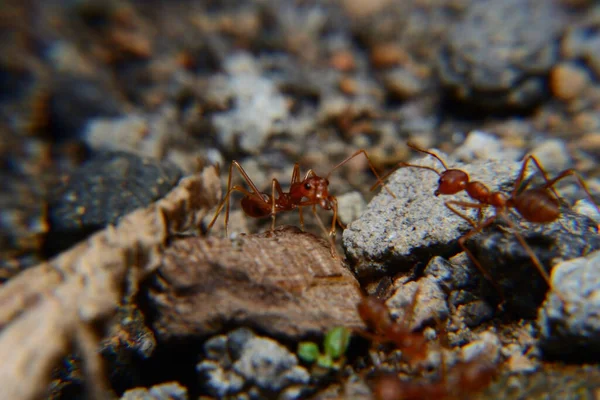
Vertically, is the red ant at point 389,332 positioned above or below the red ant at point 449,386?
above

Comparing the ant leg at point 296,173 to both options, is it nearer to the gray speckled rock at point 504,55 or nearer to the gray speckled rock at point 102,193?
the gray speckled rock at point 102,193

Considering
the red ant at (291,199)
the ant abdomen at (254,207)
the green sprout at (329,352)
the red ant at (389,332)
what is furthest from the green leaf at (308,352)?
the ant abdomen at (254,207)

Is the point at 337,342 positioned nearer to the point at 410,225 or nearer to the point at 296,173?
the point at 410,225

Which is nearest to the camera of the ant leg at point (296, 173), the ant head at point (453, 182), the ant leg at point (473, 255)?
the ant leg at point (473, 255)

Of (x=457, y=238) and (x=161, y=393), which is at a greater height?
(x=457, y=238)

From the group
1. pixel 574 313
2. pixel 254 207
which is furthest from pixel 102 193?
pixel 574 313

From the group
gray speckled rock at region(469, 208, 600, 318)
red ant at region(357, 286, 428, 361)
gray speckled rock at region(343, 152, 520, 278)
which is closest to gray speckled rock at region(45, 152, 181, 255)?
gray speckled rock at region(343, 152, 520, 278)

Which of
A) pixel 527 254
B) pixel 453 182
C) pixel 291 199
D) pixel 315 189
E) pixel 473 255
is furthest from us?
pixel 291 199
